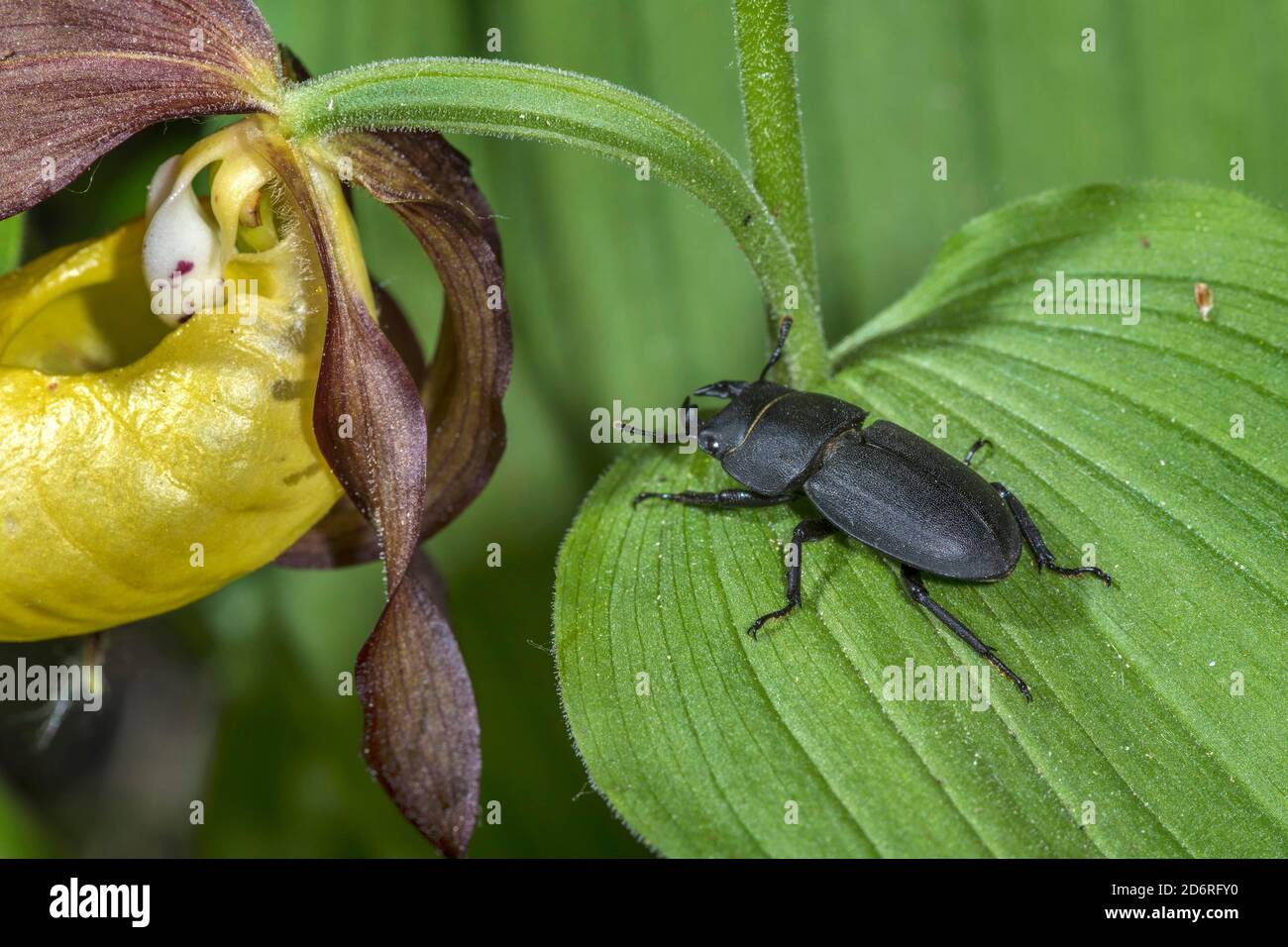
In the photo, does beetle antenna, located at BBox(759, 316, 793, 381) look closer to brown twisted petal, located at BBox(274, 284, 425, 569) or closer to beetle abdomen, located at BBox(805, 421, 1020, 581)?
beetle abdomen, located at BBox(805, 421, 1020, 581)

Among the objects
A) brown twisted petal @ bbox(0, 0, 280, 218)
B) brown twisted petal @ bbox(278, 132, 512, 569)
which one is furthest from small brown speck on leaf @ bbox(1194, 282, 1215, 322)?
brown twisted petal @ bbox(0, 0, 280, 218)

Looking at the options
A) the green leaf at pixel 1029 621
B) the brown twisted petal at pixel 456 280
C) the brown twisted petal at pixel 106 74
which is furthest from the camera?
the brown twisted petal at pixel 456 280

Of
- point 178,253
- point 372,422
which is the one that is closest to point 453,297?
point 372,422

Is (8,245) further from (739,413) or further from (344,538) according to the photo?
(739,413)

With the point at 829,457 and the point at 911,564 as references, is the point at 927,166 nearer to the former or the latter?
the point at 829,457

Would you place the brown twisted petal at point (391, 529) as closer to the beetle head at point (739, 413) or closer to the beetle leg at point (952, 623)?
the beetle head at point (739, 413)

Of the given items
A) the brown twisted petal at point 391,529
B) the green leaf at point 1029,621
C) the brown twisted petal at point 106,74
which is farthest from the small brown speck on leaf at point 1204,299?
the brown twisted petal at point 106,74
